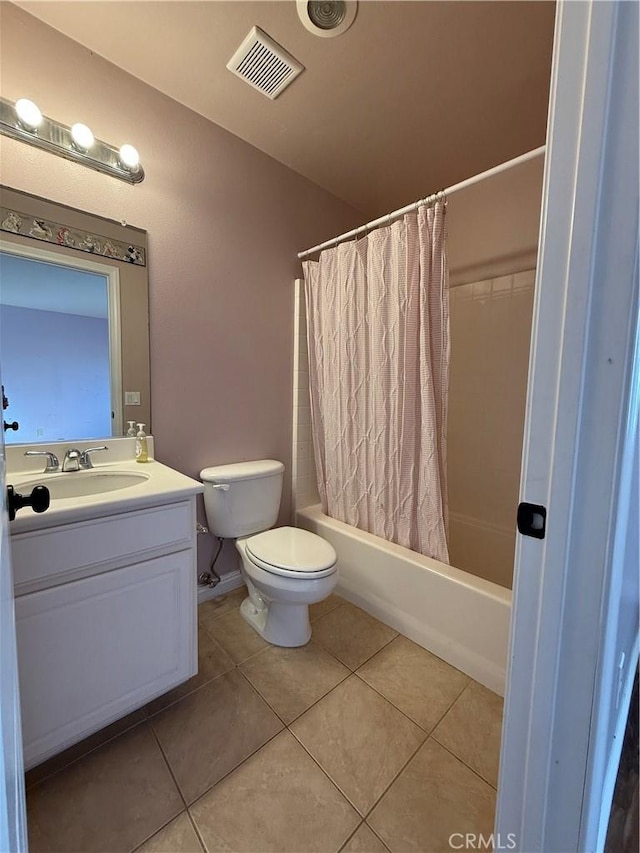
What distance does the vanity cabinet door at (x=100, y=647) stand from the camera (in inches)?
35.4

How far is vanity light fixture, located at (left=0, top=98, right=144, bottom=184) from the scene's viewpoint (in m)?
1.16

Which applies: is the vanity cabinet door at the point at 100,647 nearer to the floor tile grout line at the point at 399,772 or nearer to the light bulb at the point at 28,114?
the floor tile grout line at the point at 399,772

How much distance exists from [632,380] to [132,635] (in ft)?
4.43

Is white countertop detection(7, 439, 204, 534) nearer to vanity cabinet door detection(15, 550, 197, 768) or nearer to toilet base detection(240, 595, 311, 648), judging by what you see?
vanity cabinet door detection(15, 550, 197, 768)

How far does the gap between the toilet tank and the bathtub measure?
376 millimetres

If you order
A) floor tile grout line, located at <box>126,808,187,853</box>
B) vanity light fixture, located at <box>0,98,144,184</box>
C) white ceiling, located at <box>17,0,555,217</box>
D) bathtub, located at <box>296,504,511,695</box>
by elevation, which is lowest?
floor tile grout line, located at <box>126,808,187,853</box>

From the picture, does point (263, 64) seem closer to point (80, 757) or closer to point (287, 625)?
point (287, 625)

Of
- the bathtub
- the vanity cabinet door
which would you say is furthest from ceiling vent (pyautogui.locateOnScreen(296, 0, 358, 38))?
the bathtub

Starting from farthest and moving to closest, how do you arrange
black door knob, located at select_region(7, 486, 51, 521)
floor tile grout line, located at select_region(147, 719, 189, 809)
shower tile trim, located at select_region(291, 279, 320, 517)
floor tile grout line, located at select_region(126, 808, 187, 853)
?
1. shower tile trim, located at select_region(291, 279, 320, 517)
2. floor tile grout line, located at select_region(147, 719, 189, 809)
3. floor tile grout line, located at select_region(126, 808, 187, 853)
4. black door knob, located at select_region(7, 486, 51, 521)

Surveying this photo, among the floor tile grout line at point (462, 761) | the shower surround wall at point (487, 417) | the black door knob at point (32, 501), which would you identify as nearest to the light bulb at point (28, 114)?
the black door knob at point (32, 501)

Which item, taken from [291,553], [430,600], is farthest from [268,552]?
[430,600]

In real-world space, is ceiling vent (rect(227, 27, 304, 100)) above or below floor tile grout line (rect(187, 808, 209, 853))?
above

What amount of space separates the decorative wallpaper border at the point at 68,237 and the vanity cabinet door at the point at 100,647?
47.5 inches

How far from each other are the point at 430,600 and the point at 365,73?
2142 mm
